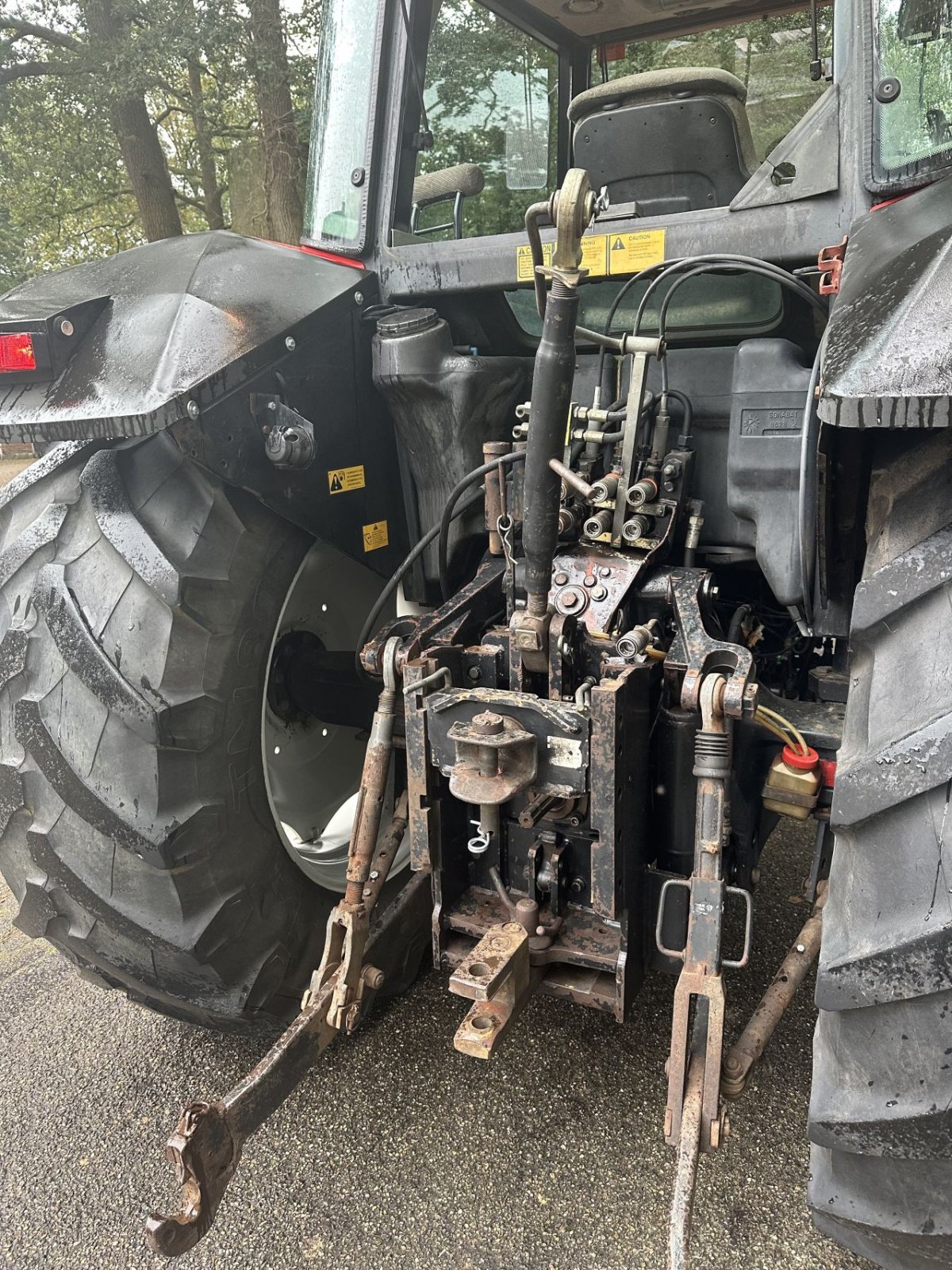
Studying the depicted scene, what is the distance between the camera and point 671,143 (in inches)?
85.5

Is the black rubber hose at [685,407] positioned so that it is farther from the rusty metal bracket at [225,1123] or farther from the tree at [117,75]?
the tree at [117,75]

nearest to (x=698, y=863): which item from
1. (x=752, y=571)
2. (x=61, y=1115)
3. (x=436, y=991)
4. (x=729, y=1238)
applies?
(x=729, y=1238)

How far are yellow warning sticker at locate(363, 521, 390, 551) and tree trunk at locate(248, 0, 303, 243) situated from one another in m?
6.24

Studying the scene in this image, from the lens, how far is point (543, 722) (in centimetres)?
152

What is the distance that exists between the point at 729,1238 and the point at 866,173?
6.10 feet

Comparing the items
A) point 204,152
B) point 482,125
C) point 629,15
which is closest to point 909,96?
point 482,125

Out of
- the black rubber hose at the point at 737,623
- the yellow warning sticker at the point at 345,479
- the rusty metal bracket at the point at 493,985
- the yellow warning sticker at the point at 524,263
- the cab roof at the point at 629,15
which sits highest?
the cab roof at the point at 629,15

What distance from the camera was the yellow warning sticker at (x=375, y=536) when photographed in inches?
82.8

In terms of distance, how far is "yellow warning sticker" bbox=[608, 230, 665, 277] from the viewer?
179 centimetres

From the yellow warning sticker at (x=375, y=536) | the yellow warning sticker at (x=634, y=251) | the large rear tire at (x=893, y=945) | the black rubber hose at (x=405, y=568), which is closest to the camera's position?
the large rear tire at (x=893, y=945)

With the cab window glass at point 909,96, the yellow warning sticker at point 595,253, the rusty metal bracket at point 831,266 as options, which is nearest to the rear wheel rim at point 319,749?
the yellow warning sticker at point 595,253

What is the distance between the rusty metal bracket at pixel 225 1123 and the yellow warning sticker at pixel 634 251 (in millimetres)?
1374

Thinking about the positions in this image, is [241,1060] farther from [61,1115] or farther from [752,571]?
[752,571]

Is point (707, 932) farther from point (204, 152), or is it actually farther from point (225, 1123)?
point (204, 152)
